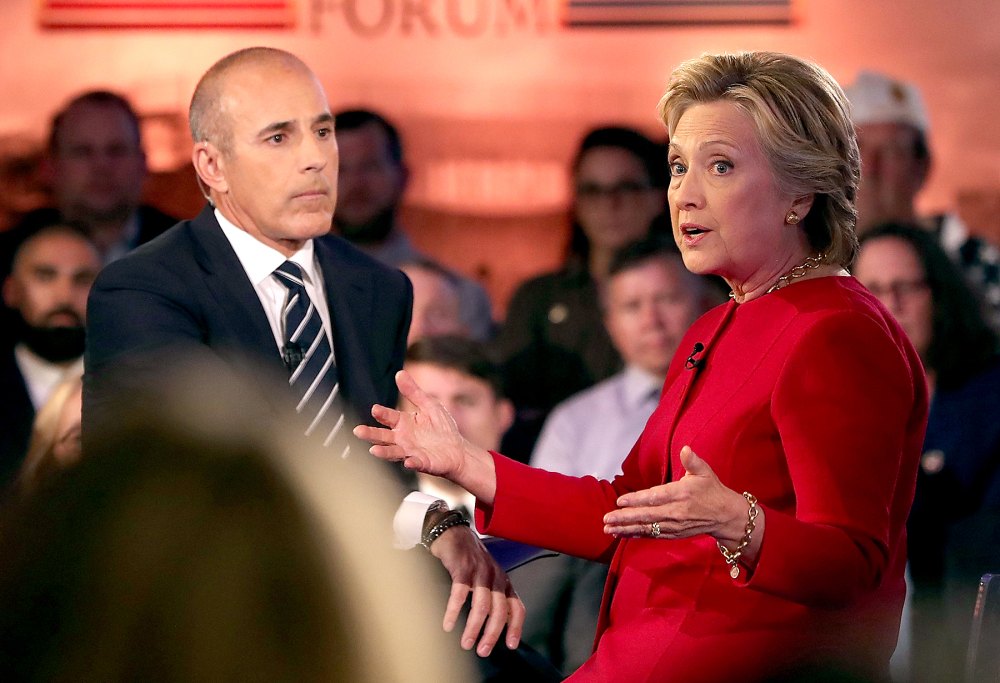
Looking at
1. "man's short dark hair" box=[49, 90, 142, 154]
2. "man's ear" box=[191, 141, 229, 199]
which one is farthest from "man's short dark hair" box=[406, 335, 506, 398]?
"man's ear" box=[191, 141, 229, 199]

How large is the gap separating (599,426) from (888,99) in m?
1.47

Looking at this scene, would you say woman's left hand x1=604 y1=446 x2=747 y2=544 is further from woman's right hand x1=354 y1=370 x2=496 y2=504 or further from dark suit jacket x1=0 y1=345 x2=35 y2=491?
dark suit jacket x1=0 y1=345 x2=35 y2=491

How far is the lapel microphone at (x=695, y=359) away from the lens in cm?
192

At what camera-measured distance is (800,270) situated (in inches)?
72.7

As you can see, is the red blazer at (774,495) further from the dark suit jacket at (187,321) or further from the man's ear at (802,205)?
the dark suit jacket at (187,321)

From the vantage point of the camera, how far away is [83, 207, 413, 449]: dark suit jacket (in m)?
1.97

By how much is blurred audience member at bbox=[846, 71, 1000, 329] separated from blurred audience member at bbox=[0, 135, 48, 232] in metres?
2.70

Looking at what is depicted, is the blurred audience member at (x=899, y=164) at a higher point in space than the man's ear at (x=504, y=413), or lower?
higher

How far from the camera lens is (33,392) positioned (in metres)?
4.22

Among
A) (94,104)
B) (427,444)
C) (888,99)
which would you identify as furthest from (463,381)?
(427,444)

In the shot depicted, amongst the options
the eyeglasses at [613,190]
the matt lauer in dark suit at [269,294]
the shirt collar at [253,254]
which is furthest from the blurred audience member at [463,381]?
the shirt collar at [253,254]

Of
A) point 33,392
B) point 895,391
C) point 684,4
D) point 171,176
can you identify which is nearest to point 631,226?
point 684,4

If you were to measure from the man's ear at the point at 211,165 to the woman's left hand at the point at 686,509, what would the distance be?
935 mm

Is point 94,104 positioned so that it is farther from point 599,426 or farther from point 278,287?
point 278,287
